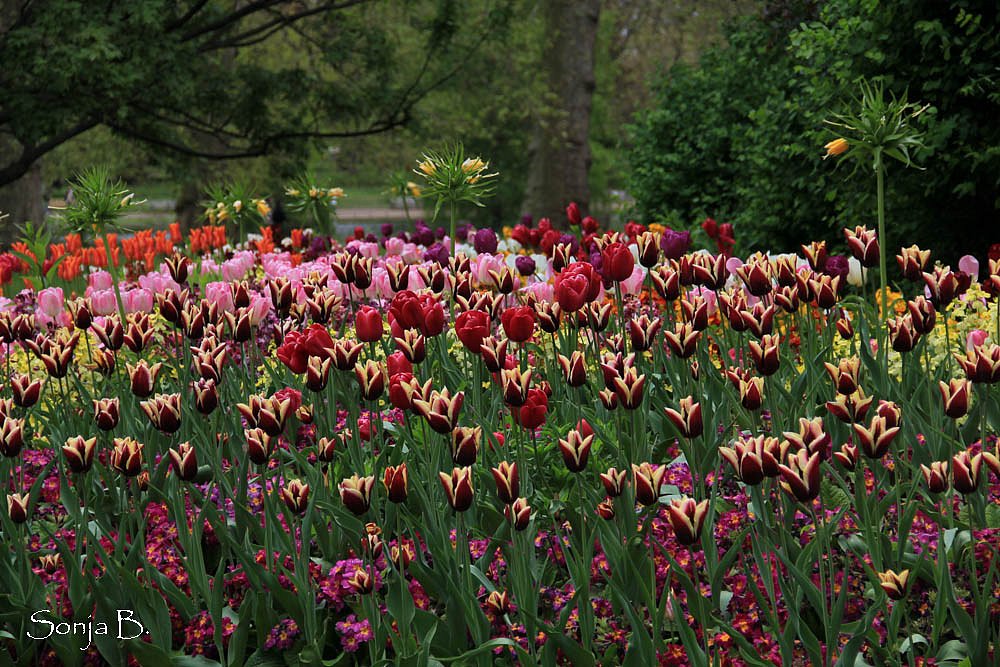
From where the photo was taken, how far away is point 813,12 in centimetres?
1005

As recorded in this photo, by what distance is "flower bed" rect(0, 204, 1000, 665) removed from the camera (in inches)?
100

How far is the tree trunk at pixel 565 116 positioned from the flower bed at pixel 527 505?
12918 millimetres

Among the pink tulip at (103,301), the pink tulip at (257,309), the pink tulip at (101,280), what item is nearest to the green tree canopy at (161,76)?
the pink tulip at (101,280)

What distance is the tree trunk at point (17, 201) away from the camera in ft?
43.6

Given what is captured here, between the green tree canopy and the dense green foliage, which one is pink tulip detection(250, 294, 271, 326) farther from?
the green tree canopy

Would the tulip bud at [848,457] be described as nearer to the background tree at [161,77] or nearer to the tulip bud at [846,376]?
the tulip bud at [846,376]

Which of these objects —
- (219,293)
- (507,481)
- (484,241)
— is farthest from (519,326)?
(484,241)

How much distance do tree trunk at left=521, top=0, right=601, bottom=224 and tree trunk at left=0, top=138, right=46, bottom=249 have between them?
7.03 metres

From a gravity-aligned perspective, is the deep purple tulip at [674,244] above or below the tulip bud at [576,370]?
above

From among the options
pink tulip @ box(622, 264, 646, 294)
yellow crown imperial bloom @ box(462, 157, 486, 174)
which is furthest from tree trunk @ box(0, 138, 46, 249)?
pink tulip @ box(622, 264, 646, 294)

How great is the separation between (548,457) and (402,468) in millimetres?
1293

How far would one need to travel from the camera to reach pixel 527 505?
2.62m

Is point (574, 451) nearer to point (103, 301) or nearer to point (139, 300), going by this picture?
point (139, 300)

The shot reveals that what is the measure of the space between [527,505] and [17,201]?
13.0 meters
